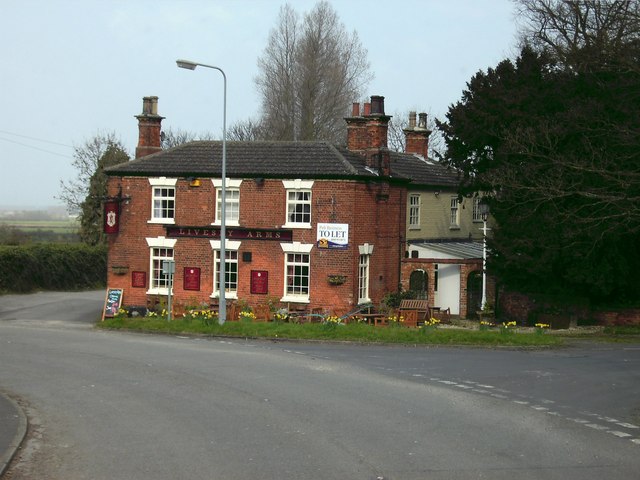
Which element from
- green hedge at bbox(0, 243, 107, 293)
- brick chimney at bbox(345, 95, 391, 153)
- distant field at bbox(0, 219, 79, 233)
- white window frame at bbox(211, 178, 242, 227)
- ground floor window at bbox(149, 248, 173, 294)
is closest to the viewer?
brick chimney at bbox(345, 95, 391, 153)

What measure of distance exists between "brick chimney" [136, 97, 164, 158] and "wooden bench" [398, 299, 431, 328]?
13782 mm

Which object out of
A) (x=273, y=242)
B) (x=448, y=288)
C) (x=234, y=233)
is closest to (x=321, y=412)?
(x=273, y=242)

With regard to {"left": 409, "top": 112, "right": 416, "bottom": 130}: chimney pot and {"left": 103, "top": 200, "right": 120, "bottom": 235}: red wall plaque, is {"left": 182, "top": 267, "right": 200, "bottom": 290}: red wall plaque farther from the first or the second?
{"left": 409, "top": 112, "right": 416, "bottom": 130}: chimney pot

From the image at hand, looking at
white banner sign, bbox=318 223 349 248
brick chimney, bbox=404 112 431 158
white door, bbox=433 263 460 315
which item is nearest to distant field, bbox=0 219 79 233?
brick chimney, bbox=404 112 431 158

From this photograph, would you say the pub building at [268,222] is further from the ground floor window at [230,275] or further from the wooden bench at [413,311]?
the wooden bench at [413,311]

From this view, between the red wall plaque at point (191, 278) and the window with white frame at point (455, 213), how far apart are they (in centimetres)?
1355

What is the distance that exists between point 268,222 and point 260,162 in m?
2.69

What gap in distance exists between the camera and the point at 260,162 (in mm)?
39719

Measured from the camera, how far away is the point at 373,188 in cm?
3881

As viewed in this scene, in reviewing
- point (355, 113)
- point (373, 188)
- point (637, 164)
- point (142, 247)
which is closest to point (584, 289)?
point (637, 164)

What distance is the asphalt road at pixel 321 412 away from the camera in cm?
1137

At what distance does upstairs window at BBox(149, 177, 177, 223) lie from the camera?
40531 mm

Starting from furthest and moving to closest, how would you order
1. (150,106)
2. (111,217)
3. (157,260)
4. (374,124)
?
1. (150,106)
2. (111,217)
3. (157,260)
4. (374,124)

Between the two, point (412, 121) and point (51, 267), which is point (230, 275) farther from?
point (412, 121)
